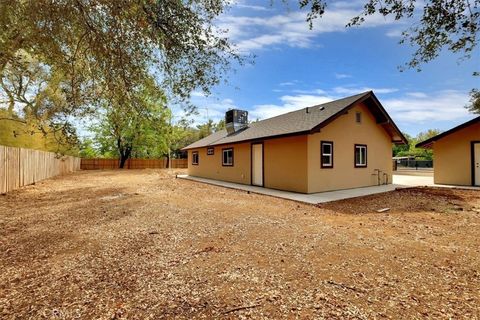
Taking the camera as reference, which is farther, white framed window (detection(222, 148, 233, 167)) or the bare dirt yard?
white framed window (detection(222, 148, 233, 167))

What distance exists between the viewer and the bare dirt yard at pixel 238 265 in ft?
8.45

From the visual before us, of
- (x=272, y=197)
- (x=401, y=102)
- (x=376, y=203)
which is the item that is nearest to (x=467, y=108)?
(x=401, y=102)

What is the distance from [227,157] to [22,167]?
32.3 feet

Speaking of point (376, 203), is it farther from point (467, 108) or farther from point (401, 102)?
point (401, 102)

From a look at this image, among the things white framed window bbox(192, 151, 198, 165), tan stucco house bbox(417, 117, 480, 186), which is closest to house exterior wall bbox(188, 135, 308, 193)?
white framed window bbox(192, 151, 198, 165)

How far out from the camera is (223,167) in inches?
632

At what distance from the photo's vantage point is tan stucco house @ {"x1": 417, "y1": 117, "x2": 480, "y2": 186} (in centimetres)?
1248

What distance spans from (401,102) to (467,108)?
9.23 metres

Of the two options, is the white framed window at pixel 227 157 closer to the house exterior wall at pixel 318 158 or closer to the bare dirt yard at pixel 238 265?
the house exterior wall at pixel 318 158

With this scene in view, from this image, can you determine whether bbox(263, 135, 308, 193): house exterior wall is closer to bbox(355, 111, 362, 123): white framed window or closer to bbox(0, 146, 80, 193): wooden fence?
bbox(355, 111, 362, 123): white framed window

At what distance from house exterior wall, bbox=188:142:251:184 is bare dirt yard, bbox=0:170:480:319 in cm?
687

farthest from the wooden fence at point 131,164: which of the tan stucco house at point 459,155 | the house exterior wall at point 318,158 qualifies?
the tan stucco house at point 459,155

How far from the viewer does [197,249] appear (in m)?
4.25

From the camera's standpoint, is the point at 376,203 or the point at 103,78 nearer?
the point at 103,78
